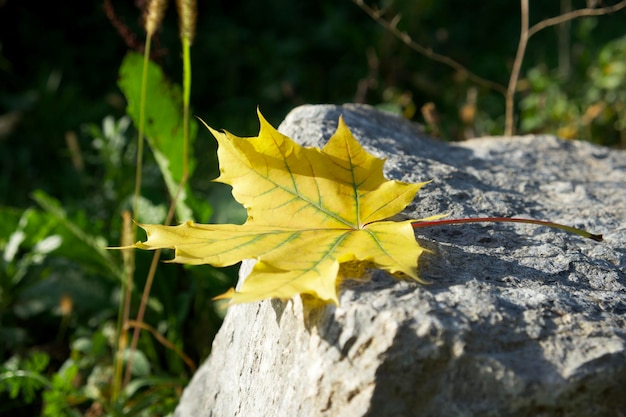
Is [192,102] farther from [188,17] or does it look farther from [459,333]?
[459,333]

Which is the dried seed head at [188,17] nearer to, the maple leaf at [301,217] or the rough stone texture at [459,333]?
the rough stone texture at [459,333]

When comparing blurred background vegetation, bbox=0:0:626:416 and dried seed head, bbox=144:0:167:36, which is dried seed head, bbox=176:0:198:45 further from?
blurred background vegetation, bbox=0:0:626:416

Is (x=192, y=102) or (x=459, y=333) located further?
(x=192, y=102)

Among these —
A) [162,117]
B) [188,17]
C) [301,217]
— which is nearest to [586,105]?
[162,117]

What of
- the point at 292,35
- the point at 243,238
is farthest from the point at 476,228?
the point at 292,35

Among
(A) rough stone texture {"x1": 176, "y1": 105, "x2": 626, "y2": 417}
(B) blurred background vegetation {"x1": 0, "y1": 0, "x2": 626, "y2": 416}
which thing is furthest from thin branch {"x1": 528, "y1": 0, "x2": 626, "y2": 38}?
(A) rough stone texture {"x1": 176, "y1": 105, "x2": 626, "y2": 417}

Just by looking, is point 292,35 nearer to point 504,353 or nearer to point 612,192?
point 612,192

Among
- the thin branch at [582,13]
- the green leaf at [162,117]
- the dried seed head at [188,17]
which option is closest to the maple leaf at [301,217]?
the dried seed head at [188,17]
